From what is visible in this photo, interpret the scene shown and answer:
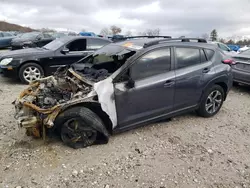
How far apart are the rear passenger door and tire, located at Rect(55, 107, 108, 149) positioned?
1.45m

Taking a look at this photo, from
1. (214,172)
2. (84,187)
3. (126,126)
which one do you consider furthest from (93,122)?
(214,172)

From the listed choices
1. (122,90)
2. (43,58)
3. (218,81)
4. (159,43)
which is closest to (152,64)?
(159,43)

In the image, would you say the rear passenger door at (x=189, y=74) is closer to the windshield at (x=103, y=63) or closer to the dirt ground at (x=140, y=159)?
the dirt ground at (x=140, y=159)

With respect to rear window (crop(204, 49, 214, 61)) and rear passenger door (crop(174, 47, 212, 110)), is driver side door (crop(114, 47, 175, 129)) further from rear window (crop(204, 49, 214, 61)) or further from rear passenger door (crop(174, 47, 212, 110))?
rear window (crop(204, 49, 214, 61))

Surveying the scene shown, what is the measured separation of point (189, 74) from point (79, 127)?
6.74 feet

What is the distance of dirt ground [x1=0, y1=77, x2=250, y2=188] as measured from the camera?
2.43m

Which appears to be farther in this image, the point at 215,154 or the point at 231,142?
the point at 231,142

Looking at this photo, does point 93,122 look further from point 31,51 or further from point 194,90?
point 31,51

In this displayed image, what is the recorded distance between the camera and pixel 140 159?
9.25ft

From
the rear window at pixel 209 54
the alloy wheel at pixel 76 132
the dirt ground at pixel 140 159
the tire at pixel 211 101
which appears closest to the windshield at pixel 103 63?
the alloy wheel at pixel 76 132

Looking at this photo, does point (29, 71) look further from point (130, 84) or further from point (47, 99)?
point (130, 84)

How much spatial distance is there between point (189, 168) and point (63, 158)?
1696 mm

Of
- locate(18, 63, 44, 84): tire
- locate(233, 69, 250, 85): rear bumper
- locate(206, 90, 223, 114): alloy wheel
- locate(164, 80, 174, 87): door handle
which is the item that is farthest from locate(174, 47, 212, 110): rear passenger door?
locate(18, 63, 44, 84): tire

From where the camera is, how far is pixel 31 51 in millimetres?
6047
